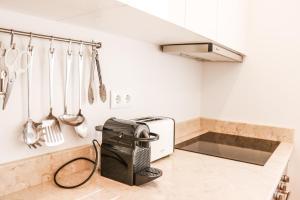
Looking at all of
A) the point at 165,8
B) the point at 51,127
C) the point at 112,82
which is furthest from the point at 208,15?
the point at 51,127

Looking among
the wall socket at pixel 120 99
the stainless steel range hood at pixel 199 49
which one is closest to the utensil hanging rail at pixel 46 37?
the wall socket at pixel 120 99

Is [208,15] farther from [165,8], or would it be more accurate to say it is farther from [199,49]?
[165,8]

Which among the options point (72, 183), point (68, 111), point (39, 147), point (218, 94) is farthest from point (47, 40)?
point (218, 94)

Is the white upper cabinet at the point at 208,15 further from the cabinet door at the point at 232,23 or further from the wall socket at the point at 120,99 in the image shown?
the wall socket at the point at 120,99

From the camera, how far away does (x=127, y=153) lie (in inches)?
37.2

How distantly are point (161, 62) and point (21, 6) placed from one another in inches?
34.8

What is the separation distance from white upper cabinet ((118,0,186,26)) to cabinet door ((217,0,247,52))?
1.32ft

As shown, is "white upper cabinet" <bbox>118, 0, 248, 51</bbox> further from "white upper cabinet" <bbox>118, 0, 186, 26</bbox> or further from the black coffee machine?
the black coffee machine

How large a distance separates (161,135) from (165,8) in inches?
23.0

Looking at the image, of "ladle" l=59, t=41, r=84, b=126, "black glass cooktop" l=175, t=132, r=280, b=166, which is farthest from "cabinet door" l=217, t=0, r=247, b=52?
"ladle" l=59, t=41, r=84, b=126

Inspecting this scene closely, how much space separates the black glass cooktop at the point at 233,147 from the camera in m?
1.38

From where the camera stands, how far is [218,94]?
6.46ft

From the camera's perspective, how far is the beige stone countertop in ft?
2.81

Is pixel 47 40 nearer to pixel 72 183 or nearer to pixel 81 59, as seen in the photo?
pixel 81 59
